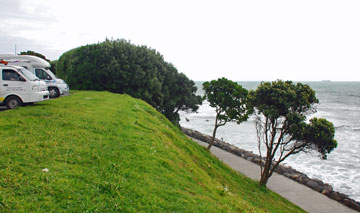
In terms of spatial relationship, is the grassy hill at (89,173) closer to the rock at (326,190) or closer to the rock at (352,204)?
the rock at (352,204)

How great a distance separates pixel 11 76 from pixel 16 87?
0.60 meters

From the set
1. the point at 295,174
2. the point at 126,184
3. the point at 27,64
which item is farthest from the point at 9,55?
the point at 295,174

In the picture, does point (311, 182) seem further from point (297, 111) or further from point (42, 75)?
point (42, 75)

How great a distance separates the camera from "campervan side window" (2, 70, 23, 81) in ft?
46.4

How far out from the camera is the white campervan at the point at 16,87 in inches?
556

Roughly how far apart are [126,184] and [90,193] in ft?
3.04

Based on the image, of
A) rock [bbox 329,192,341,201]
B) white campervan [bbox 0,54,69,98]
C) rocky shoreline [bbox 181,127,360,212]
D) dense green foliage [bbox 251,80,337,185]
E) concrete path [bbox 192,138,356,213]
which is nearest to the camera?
dense green foliage [bbox 251,80,337,185]

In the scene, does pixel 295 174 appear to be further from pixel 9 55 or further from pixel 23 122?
pixel 9 55

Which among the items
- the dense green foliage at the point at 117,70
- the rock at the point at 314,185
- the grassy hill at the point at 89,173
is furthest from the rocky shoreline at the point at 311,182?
the grassy hill at the point at 89,173

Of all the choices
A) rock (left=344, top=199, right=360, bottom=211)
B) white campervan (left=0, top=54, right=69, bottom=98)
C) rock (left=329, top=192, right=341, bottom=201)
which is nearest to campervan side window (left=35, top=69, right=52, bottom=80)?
white campervan (left=0, top=54, right=69, bottom=98)

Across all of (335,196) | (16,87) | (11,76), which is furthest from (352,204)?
(11,76)

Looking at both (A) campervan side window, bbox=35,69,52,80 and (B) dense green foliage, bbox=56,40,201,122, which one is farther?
(B) dense green foliage, bbox=56,40,201,122

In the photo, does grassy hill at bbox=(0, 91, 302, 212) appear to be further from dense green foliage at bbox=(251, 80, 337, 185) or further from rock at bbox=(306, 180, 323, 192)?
rock at bbox=(306, 180, 323, 192)

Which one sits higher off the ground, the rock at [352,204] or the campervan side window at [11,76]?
the campervan side window at [11,76]
